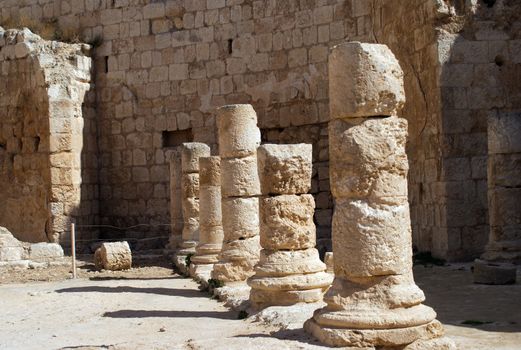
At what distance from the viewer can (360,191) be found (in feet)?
22.8

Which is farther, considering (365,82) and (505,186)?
(505,186)

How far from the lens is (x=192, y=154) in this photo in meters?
15.2

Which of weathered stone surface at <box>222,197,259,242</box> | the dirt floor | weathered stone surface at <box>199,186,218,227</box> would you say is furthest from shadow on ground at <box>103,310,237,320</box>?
weathered stone surface at <box>199,186,218,227</box>

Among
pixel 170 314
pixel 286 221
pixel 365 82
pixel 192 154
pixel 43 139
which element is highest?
pixel 43 139

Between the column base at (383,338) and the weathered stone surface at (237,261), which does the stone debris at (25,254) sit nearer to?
the weathered stone surface at (237,261)

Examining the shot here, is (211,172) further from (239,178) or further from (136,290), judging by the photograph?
→ (136,290)

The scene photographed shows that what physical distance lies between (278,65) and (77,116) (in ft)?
15.4

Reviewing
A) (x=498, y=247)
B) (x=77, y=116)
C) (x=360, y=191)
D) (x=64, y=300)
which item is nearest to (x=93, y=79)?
(x=77, y=116)

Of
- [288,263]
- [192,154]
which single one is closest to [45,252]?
[192,154]

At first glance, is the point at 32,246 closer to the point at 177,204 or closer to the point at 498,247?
the point at 177,204

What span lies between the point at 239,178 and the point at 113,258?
436 centimetres

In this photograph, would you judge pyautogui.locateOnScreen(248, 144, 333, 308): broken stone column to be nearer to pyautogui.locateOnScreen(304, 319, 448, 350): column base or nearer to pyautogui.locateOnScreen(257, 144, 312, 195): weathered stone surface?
pyautogui.locateOnScreen(257, 144, 312, 195): weathered stone surface

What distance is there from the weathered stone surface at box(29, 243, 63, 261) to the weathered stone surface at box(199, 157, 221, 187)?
14.1 ft

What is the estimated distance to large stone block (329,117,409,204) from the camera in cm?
693
